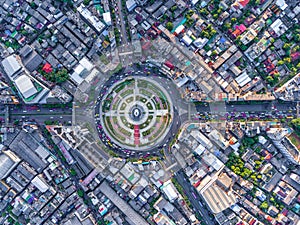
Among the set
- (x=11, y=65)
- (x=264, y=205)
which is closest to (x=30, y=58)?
(x=11, y=65)

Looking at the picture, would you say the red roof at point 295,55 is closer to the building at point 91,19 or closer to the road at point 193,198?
the road at point 193,198

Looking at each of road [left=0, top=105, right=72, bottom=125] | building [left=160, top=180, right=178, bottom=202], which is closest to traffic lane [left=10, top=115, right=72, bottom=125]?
road [left=0, top=105, right=72, bottom=125]

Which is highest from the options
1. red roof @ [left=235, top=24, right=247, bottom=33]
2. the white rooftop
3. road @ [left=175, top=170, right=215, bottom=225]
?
the white rooftop

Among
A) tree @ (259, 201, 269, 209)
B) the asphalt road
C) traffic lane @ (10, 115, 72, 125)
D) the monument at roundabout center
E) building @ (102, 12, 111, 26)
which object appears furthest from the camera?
the monument at roundabout center

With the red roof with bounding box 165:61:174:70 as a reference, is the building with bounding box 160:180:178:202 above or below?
below

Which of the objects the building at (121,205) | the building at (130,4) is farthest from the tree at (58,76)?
the building at (121,205)

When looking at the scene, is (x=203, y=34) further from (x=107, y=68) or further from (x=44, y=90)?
(x=44, y=90)

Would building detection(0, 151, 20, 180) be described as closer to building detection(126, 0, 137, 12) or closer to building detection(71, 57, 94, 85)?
building detection(71, 57, 94, 85)
